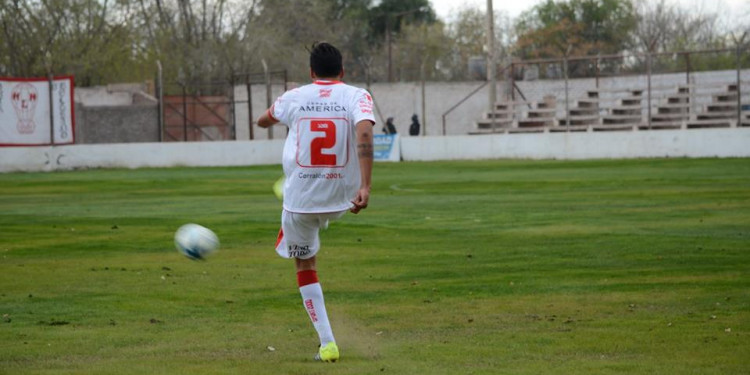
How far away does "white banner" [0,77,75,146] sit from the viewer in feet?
134

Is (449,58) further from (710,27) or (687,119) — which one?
(687,119)

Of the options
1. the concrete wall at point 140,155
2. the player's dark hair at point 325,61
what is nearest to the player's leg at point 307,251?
the player's dark hair at point 325,61

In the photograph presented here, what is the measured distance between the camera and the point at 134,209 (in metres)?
22.0

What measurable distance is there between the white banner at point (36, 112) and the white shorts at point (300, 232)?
115 ft

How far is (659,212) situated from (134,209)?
30.6 feet

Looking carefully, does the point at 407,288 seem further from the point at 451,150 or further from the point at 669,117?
the point at 669,117

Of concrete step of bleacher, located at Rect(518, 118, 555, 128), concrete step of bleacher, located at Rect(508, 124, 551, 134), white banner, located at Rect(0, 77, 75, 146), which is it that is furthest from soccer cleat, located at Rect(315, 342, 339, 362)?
concrete step of bleacher, located at Rect(518, 118, 555, 128)

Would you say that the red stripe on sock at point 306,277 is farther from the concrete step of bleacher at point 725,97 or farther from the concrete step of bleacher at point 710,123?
the concrete step of bleacher at point 725,97

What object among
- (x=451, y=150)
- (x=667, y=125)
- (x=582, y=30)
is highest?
(x=582, y=30)

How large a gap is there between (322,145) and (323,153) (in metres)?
0.05

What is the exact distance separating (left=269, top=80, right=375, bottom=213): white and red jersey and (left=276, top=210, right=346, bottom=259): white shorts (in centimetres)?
7

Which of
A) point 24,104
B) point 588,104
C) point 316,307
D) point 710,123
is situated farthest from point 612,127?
point 316,307

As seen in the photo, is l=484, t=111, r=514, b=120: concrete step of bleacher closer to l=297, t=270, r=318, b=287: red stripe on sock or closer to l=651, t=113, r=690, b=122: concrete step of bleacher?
l=651, t=113, r=690, b=122: concrete step of bleacher

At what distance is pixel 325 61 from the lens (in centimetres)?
777
